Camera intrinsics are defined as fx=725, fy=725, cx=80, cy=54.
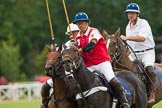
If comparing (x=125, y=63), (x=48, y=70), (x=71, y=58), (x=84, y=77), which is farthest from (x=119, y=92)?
(x=125, y=63)

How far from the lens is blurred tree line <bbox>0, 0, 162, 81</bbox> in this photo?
55825mm

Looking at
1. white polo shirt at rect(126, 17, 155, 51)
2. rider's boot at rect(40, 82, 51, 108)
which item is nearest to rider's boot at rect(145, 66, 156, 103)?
white polo shirt at rect(126, 17, 155, 51)

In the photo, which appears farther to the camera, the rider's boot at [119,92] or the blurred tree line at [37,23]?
the blurred tree line at [37,23]

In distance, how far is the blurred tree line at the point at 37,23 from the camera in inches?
2198

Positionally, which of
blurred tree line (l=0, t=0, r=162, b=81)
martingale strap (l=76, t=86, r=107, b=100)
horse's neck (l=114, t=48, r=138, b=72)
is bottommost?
blurred tree line (l=0, t=0, r=162, b=81)

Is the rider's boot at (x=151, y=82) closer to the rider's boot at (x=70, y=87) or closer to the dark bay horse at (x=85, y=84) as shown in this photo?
the dark bay horse at (x=85, y=84)

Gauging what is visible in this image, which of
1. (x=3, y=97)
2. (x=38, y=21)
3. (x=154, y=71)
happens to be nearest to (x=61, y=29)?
(x=38, y=21)

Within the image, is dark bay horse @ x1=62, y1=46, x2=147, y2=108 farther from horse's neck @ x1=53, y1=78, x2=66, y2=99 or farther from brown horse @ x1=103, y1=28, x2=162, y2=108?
brown horse @ x1=103, y1=28, x2=162, y2=108

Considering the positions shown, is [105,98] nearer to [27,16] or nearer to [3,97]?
[3,97]

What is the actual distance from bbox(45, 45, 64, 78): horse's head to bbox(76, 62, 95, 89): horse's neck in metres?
0.64

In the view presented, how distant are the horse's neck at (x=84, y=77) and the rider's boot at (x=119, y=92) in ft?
1.58

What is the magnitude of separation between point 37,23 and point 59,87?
173ft

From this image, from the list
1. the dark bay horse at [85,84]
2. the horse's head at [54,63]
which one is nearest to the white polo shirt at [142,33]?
the dark bay horse at [85,84]

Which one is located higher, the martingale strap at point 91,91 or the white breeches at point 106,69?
the white breeches at point 106,69
